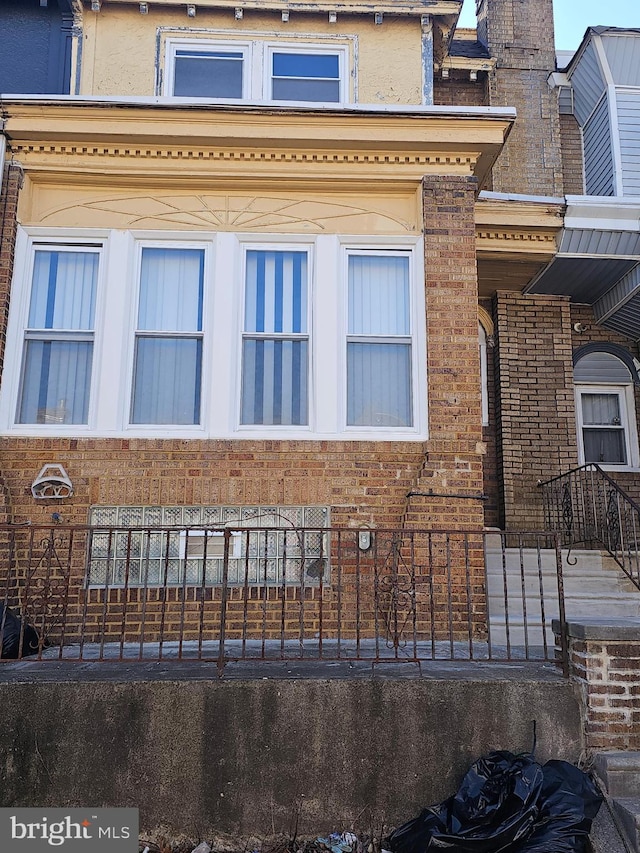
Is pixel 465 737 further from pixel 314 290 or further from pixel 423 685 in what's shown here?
pixel 314 290

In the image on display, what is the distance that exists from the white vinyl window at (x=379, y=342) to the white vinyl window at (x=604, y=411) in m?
3.43

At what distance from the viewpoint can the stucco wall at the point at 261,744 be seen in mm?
3738

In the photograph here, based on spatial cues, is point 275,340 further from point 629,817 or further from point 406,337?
point 629,817

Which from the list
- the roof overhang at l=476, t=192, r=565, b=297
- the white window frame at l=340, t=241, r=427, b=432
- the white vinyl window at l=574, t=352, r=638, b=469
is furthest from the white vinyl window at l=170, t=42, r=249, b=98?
the white vinyl window at l=574, t=352, r=638, b=469

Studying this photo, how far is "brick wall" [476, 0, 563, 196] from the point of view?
30.6 ft

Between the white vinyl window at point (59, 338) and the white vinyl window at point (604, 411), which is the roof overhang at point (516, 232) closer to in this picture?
the white vinyl window at point (604, 411)

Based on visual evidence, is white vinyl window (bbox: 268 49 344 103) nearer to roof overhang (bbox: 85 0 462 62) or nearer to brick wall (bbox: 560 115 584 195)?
roof overhang (bbox: 85 0 462 62)

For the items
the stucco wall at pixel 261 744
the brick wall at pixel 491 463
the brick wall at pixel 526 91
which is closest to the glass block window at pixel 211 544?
the stucco wall at pixel 261 744

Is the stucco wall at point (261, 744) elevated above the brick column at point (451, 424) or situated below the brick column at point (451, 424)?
below

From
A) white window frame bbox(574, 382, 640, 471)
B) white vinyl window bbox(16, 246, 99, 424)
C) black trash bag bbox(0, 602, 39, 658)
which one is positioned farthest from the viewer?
white window frame bbox(574, 382, 640, 471)

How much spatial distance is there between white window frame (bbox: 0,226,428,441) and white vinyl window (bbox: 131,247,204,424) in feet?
0.26

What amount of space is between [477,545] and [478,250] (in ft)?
12.0

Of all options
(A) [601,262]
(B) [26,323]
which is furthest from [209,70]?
(A) [601,262]

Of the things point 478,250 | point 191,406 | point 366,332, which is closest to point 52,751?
point 191,406
